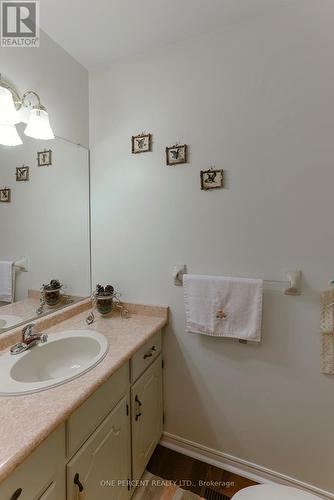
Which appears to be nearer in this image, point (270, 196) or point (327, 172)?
point (327, 172)

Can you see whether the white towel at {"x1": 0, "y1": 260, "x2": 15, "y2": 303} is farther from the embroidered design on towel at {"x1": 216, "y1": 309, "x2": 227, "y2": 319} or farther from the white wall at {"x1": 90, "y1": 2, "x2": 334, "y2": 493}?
the embroidered design on towel at {"x1": 216, "y1": 309, "x2": 227, "y2": 319}

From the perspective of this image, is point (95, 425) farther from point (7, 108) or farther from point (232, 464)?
point (7, 108)

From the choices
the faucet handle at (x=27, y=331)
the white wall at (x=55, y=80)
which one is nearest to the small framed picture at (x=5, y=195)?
the white wall at (x=55, y=80)

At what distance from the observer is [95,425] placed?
2.98ft

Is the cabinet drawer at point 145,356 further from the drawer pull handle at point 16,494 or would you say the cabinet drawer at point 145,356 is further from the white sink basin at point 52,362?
the drawer pull handle at point 16,494

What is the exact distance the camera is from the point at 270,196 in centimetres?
123

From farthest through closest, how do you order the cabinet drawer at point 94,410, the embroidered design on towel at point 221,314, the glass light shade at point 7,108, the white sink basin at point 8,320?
the embroidered design on towel at point 221,314 < the white sink basin at point 8,320 < the glass light shade at point 7,108 < the cabinet drawer at point 94,410

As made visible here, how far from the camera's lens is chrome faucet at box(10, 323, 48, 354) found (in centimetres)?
106

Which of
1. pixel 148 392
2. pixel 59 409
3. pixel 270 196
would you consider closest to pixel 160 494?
pixel 148 392

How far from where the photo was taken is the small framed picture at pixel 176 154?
1387mm

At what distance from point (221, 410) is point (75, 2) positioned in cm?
232

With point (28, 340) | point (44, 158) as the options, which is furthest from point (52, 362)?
point (44, 158)

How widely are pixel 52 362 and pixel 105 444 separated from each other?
0.46 m

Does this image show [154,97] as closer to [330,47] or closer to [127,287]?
[330,47]
